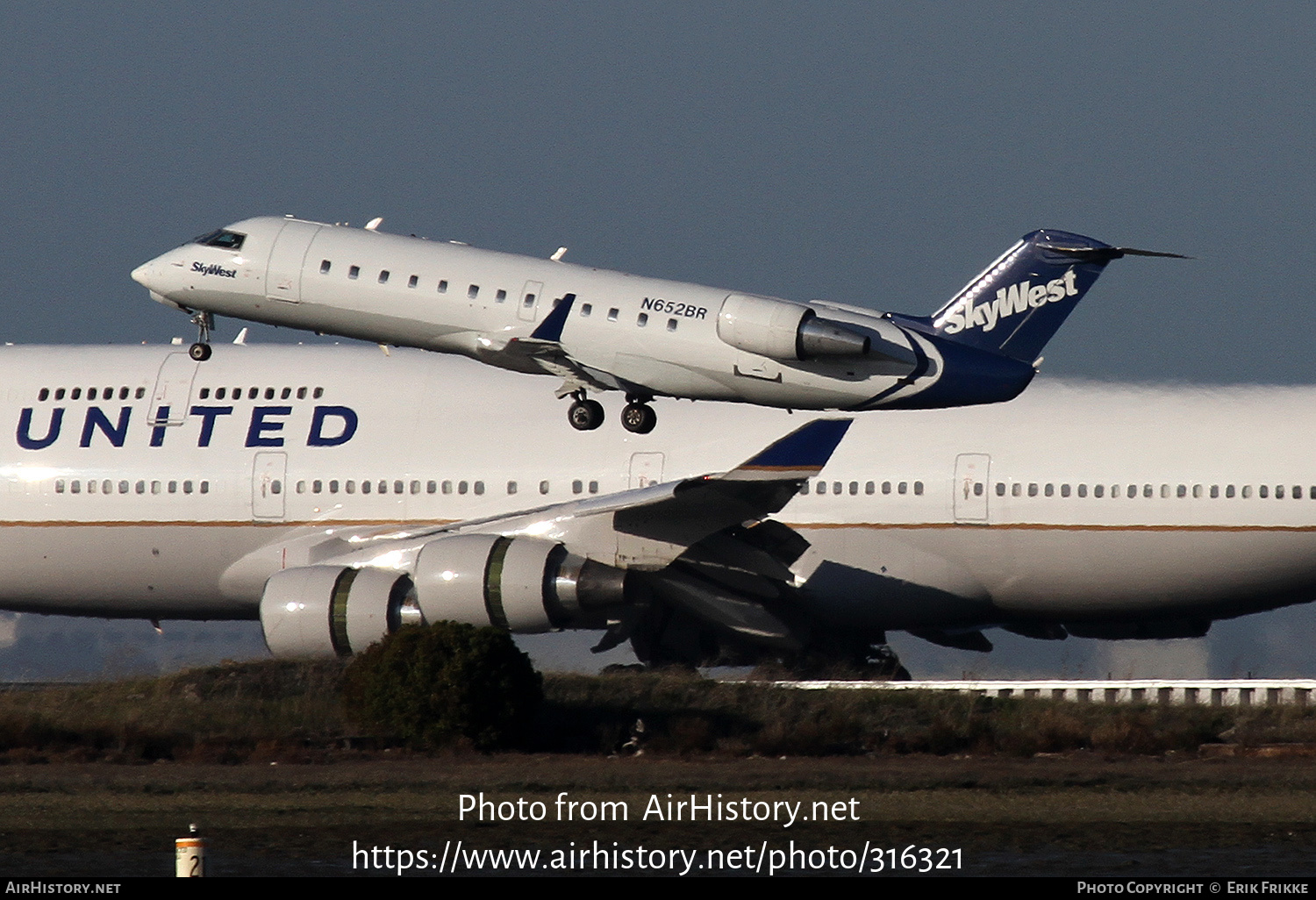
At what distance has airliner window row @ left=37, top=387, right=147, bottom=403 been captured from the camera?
4625cm

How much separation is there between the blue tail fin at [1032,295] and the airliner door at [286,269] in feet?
31.1

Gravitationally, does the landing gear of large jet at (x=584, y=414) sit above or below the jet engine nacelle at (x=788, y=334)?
below

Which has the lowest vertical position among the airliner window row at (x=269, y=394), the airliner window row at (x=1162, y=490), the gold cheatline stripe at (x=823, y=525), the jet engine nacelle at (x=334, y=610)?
the jet engine nacelle at (x=334, y=610)

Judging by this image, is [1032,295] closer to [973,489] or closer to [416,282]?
[416,282]

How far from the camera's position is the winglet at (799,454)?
3903cm

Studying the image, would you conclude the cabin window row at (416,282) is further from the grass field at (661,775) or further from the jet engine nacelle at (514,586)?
the jet engine nacelle at (514,586)

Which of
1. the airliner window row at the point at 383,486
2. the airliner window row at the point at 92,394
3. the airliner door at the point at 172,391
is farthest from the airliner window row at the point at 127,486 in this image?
the airliner window row at the point at 383,486

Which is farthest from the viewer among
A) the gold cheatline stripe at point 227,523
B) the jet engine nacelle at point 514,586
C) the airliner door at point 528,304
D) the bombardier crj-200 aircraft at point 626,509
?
the gold cheatline stripe at point 227,523

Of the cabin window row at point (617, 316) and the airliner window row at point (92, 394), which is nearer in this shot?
the cabin window row at point (617, 316)

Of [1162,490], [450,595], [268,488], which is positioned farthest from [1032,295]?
[268,488]

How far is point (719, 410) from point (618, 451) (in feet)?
7.83

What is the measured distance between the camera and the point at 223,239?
28531 mm

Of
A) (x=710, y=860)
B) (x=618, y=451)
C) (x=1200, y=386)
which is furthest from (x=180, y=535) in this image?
(x=710, y=860)

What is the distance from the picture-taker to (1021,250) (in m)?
33.2
